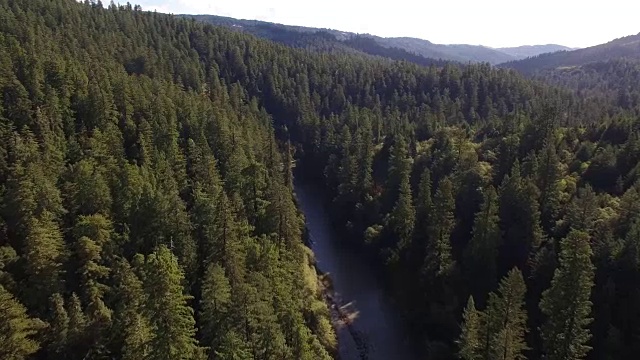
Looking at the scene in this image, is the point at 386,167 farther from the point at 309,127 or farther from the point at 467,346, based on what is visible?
the point at 467,346

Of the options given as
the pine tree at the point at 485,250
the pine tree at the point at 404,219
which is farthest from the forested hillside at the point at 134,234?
the pine tree at the point at 485,250

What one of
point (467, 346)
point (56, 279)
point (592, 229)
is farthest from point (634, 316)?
point (56, 279)

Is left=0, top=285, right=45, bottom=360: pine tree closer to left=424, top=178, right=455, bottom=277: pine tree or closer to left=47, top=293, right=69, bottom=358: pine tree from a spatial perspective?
left=47, top=293, right=69, bottom=358: pine tree

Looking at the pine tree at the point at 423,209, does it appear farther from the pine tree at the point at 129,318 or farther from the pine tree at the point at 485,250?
the pine tree at the point at 129,318

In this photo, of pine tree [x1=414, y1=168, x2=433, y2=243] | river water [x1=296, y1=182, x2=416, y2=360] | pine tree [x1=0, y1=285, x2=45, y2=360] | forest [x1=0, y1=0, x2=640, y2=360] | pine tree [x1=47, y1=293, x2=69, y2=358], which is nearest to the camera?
pine tree [x1=0, y1=285, x2=45, y2=360]

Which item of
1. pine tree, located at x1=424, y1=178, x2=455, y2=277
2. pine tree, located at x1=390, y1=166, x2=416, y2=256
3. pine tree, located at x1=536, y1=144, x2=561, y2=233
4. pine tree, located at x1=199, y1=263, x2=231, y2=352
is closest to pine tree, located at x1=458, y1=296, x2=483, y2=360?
pine tree, located at x1=424, y1=178, x2=455, y2=277

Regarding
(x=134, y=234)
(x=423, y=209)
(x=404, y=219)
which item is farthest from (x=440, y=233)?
(x=134, y=234)
